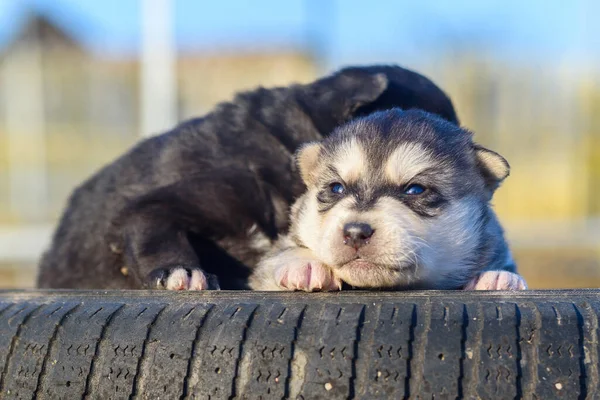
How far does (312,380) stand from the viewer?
2.91 m

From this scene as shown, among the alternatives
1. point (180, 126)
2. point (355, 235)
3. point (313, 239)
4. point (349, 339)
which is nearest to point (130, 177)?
point (180, 126)

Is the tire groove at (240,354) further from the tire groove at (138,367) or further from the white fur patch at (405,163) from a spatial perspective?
the white fur patch at (405,163)

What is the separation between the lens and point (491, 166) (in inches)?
178

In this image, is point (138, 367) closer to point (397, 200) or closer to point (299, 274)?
point (299, 274)

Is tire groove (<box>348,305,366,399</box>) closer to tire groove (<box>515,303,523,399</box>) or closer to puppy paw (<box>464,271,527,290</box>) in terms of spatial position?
tire groove (<box>515,303,523,399</box>)

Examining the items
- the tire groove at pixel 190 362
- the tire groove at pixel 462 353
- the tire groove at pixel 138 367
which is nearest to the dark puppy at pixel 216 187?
the tire groove at pixel 138 367

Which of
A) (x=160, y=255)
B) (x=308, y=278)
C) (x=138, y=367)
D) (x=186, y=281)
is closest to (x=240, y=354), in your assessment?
(x=138, y=367)

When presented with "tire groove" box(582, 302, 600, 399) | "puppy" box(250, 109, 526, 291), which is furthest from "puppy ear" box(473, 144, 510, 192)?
"tire groove" box(582, 302, 600, 399)

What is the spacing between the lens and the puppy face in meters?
3.74

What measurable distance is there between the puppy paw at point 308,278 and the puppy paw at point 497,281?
70 cm

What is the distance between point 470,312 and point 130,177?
3062mm

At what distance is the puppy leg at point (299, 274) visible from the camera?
3744 mm

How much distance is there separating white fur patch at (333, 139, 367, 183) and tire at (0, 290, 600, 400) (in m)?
0.84

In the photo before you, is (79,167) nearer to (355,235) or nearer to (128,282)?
(128,282)
